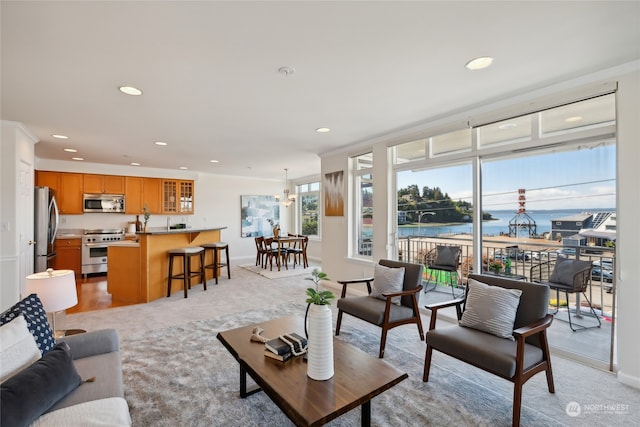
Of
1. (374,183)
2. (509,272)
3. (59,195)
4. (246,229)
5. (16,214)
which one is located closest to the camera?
(509,272)

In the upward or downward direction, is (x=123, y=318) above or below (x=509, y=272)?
below

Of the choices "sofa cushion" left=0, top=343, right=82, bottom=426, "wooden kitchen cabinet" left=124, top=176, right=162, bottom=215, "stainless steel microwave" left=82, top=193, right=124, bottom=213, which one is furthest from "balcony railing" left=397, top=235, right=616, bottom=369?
"stainless steel microwave" left=82, top=193, right=124, bottom=213

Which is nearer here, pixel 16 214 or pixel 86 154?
pixel 16 214

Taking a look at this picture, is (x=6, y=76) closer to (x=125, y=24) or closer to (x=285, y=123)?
(x=125, y=24)

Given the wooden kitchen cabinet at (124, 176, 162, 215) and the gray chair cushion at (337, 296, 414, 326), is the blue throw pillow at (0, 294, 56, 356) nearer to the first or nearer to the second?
the gray chair cushion at (337, 296, 414, 326)

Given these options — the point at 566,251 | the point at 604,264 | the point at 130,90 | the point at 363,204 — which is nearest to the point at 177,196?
the point at 363,204

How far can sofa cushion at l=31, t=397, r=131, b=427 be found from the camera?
1233mm

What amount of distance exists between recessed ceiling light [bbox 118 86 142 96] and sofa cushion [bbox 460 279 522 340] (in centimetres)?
355

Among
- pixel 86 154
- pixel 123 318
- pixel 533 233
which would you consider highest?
pixel 86 154

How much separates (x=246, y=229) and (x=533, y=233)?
735cm

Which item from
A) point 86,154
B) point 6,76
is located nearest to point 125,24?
point 6,76

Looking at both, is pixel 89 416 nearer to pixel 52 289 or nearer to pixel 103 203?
pixel 52 289

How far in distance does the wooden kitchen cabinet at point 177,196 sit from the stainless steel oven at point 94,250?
1.45 m

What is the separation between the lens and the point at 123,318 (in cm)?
390
